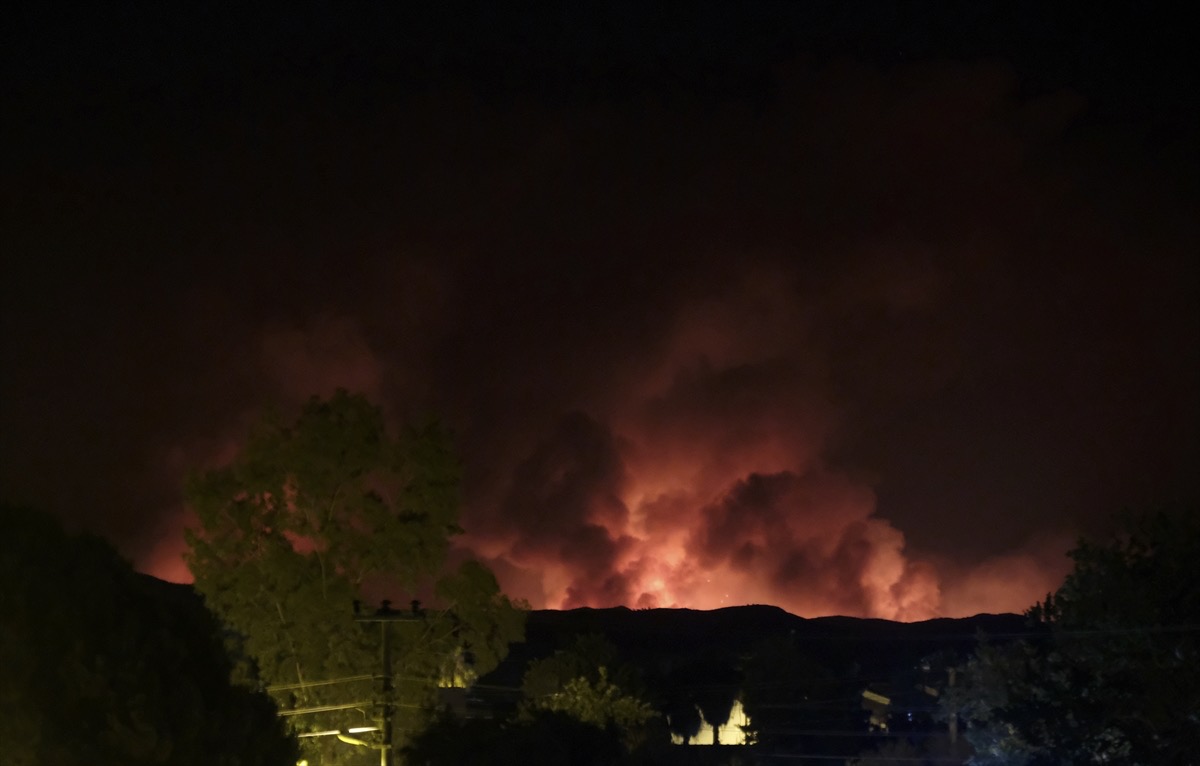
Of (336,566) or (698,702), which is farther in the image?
(698,702)

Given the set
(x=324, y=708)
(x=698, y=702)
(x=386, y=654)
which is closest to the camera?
(x=324, y=708)

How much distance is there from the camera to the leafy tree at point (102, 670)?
18.9 metres

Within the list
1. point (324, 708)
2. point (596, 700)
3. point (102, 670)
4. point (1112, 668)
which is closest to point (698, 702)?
point (596, 700)

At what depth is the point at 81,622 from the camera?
65.7 feet

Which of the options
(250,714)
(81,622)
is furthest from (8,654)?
(250,714)

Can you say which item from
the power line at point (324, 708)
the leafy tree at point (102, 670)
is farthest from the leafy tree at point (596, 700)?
the leafy tree at point (102, 670)

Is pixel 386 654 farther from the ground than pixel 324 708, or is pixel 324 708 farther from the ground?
pixel 386 654

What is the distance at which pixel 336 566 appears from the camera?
117 ft

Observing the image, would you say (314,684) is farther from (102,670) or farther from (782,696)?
(782,696)

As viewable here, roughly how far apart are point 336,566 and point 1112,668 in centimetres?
1948

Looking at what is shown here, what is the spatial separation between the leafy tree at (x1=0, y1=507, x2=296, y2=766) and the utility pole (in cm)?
988

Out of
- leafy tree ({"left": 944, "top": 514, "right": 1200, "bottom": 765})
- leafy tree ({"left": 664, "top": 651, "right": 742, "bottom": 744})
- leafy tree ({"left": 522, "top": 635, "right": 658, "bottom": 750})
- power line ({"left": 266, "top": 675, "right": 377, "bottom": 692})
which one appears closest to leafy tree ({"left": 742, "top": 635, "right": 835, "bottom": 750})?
leafy tree ({"left": 664, "top": 651, "right": 742, "bottom": 744})

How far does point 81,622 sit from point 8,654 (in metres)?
1.29

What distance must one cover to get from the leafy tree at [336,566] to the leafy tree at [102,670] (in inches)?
492
